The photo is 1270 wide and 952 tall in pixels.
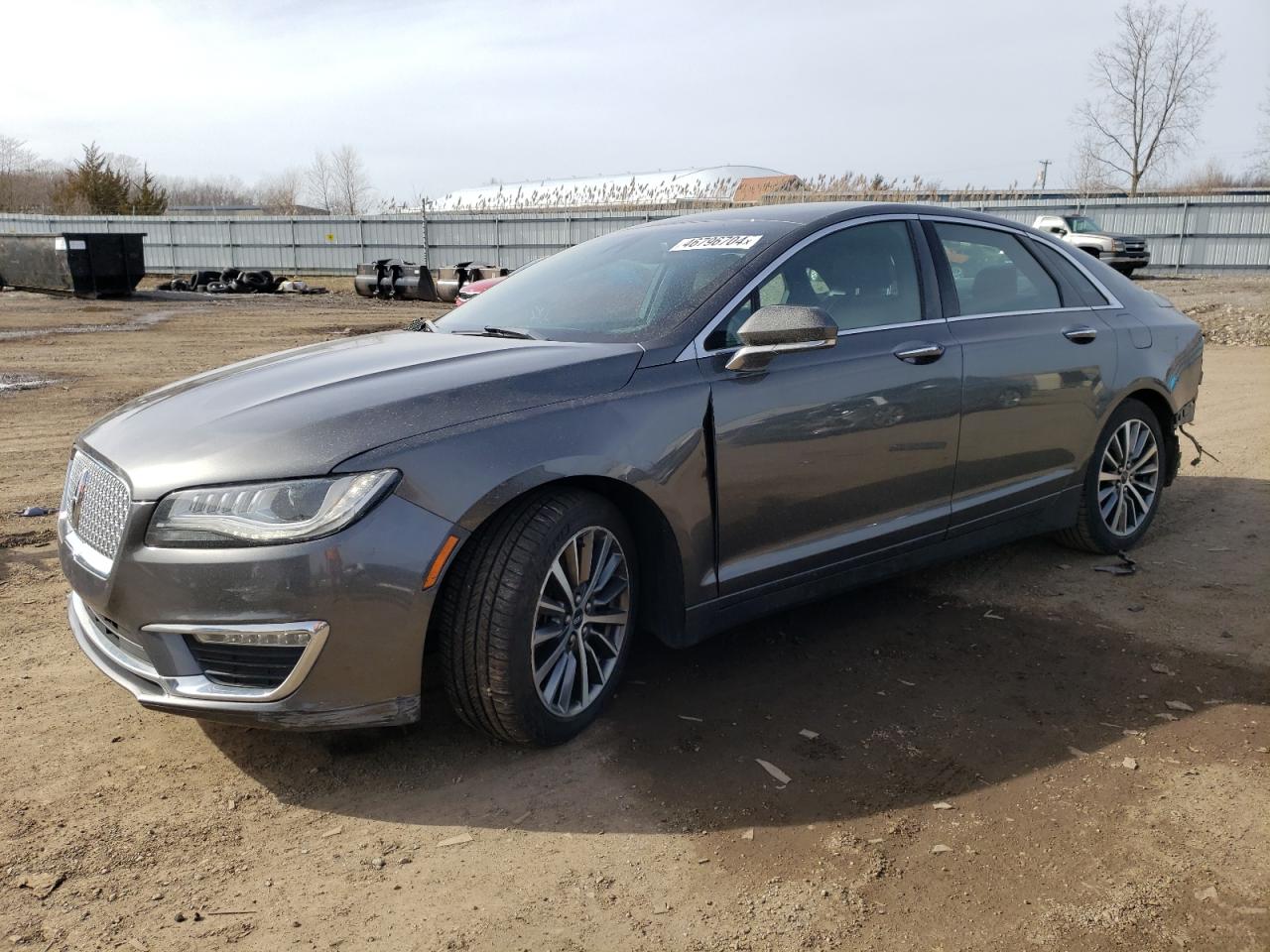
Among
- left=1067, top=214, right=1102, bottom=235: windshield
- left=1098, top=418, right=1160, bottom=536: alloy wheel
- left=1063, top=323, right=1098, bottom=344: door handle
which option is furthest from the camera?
left=1067, top=214, right=1102, bottom=235: windshield

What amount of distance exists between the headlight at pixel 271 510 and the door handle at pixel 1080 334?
3348mm

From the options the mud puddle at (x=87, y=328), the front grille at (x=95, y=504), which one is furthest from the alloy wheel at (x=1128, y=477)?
the mud puddle at (x=87, y=328)

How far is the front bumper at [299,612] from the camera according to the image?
106 inches

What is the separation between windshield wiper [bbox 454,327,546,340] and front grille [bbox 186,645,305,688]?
4.92 feet

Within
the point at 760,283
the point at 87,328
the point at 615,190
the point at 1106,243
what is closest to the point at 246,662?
the point at 760,283

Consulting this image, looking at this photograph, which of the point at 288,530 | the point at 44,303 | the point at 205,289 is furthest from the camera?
the point at 205,289

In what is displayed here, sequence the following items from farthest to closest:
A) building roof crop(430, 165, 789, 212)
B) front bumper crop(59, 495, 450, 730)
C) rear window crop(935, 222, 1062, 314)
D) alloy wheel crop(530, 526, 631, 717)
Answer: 1. building roof crop(430, 165, 789, 212)
2. rear window crop(935, 222, 1062, 314)
3. alloy wheel crop(530, 526, 631, 717)
4. front bumper crop(59, 495, 450, 730)

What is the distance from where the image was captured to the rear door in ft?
14.1

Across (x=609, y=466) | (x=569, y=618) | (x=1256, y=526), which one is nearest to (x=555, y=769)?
(x=569, y=618)

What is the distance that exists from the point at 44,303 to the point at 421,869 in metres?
24.2

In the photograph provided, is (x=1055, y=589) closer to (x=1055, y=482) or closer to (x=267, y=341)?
(x=1055, y=482)

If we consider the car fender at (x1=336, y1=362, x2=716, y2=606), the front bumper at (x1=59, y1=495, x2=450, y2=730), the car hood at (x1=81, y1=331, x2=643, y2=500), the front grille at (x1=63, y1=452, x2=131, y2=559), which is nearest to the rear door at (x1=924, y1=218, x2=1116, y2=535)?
the car fender at (x1=336, y1=362, x2=716, y2=606)

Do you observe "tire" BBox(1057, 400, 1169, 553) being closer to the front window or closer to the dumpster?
the front window

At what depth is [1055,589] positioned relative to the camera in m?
4.84
